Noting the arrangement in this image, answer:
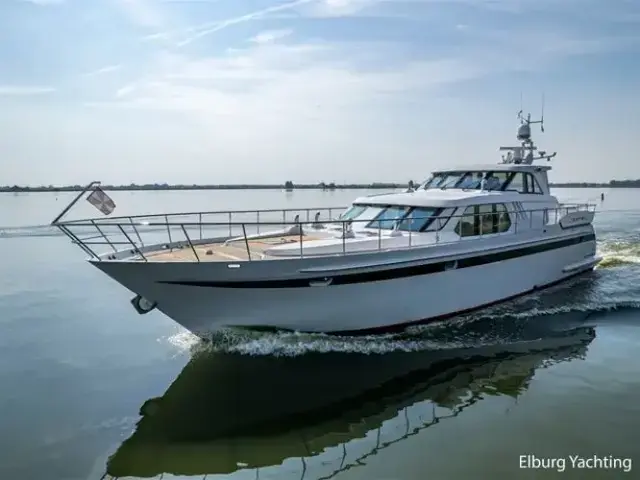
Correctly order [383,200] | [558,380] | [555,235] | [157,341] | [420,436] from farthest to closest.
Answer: [555,235]
[383,200]
[157,341]
[558,380]
[420,436]

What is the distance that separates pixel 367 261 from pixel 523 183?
22.8 feet

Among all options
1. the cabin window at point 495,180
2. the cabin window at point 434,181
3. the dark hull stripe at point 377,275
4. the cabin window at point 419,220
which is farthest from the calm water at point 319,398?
the cabin window at point 434,181

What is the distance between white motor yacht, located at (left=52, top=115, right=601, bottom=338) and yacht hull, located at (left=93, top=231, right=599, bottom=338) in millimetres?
20

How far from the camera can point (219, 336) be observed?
9.41 metres

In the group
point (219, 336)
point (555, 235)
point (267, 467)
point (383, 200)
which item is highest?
point (383, 200)

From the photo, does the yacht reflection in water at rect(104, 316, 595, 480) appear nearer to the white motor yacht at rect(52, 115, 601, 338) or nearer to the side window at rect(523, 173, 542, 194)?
the white motor yacht at rect(52, 115, 601, 338)

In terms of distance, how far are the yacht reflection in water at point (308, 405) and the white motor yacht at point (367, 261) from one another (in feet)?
2.86

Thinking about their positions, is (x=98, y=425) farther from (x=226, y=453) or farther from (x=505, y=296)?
(x=505, y=296)

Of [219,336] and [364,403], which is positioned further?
[219,336]

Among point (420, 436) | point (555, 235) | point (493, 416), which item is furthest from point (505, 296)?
point (420, 436)

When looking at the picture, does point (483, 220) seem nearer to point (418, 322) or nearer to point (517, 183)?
point (517, 183)

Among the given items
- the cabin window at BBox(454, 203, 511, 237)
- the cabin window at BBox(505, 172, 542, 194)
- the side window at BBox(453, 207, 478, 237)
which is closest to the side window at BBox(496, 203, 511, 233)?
the cabin window at BBox(454, 203, 511, 237)

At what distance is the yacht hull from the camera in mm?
8672

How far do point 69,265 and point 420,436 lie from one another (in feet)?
55.9
